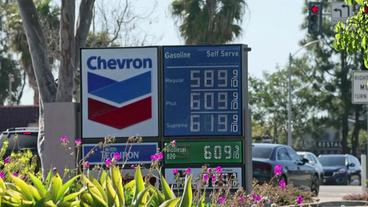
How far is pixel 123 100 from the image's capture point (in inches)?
487

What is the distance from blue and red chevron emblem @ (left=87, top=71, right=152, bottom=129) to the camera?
40.6 feet

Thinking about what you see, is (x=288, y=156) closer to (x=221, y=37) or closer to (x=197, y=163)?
(x=197, y=163)

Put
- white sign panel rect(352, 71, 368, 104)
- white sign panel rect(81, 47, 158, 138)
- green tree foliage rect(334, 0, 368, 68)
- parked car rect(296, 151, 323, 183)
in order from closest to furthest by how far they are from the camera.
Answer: green tree foliage rect(334, 0, 368, 68), white sign panel rect(81, 47, 158, 138), white sign panel rect(352, 71, 368, 104), parked car rect(296, 151, 323, 183)

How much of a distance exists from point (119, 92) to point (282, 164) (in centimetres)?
991

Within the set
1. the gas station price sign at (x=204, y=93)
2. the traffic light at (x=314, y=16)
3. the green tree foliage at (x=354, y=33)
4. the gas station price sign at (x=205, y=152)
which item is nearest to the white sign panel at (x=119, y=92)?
the gas station price sign at (x=204, y=93)

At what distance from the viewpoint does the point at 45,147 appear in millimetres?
12781

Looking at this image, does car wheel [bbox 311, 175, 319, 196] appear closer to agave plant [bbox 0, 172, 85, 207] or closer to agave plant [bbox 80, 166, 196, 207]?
agave plant [bbox 80, 166, 196, 207]

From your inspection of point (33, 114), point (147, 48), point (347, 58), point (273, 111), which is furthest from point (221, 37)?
point (273, 111)

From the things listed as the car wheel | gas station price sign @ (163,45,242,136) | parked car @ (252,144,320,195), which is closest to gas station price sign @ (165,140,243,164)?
gas station price sign @ (163,45,242,136)

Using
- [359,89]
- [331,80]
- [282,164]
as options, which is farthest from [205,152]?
[331,80]

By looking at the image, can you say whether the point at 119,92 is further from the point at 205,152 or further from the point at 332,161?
the point at 332,161

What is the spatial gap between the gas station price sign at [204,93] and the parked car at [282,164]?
8585mm

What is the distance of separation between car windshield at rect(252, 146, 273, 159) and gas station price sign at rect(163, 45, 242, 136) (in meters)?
9.55

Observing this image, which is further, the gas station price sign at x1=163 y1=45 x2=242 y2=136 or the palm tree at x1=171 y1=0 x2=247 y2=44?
the palm tree at x1=171 y1=0 x2=247 y2=44
